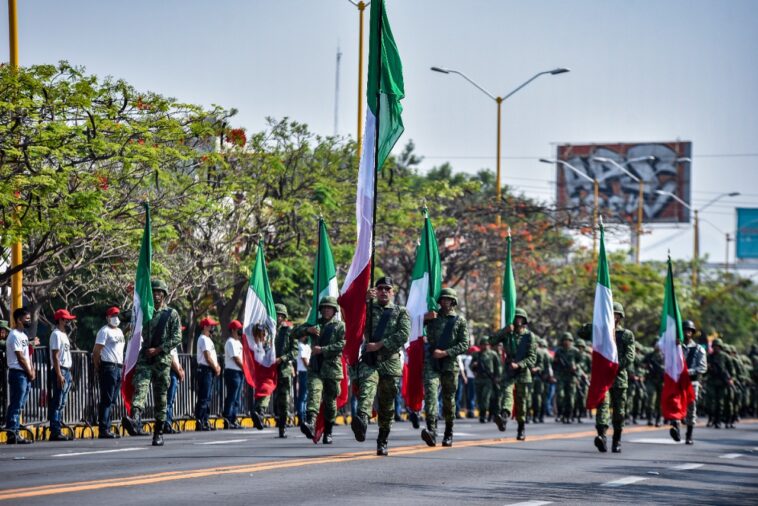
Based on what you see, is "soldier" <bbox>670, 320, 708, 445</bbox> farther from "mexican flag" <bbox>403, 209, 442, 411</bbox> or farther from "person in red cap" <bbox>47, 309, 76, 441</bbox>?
"person in red cap" <bbox>47, 309, 76, 441</bbox>

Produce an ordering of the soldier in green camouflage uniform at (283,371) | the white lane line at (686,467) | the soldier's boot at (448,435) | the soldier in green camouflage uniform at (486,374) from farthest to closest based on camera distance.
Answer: the soldier in green camouflage uniform at (486,374), the soldier in green camouflage uniform at (283,371), the soldier's boot at (448,435), the white lane line at (686,467)

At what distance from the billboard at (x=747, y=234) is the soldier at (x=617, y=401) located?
69.2 m

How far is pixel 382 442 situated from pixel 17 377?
603 cm

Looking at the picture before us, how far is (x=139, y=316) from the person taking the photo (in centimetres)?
1905

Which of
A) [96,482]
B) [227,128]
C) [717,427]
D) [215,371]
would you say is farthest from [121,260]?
[96,482]

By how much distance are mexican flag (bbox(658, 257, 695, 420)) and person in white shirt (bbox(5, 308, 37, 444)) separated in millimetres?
9566

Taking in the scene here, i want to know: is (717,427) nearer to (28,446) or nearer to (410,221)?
(410,221)

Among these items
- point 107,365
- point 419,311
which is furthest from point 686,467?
point 107,365

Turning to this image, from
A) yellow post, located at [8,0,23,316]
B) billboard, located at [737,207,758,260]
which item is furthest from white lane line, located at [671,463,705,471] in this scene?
billboard, located at [737,207,758,260]

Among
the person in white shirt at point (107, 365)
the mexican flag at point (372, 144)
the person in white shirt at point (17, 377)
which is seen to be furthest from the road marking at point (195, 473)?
the person in white shirt at point (17, 377)

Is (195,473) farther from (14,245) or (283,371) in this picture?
(14,245)

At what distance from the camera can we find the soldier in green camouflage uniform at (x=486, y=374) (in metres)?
32.2

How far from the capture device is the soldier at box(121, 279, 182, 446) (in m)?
18.2

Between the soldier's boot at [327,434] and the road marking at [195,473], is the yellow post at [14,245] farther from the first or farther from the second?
the road marking at [195,473]
